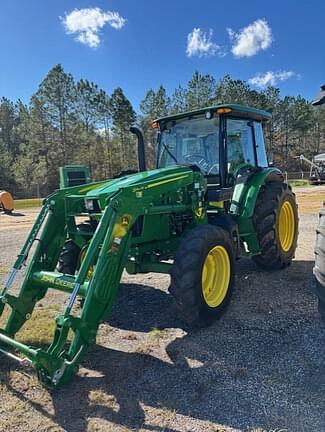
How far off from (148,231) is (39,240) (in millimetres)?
1153

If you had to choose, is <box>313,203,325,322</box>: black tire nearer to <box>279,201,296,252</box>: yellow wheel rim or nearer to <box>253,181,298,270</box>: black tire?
<box>253,181,298,270</box>: black tire

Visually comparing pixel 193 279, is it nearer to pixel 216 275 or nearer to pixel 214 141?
pixel 216 275

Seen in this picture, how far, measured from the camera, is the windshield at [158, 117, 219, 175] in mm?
5305

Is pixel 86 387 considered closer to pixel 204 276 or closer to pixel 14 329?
pixel 14 329

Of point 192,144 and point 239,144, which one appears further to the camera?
Result: point 239,144

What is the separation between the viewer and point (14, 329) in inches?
141

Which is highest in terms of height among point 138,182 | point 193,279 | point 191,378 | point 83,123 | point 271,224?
point 83,123

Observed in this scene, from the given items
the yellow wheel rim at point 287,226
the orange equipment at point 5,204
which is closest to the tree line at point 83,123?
the orange equipment at point 5,204

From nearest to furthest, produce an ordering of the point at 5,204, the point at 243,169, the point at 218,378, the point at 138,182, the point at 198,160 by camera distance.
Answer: the point at 218,378 < the point at 138,182 < the point at 198,160 < the point at 243,169 < the point at 5,204

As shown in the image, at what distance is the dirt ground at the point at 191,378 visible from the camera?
2.62 m

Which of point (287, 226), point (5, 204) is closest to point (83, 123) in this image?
point (5, 204)

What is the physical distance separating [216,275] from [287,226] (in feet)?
8.28

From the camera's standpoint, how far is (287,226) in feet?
20.8

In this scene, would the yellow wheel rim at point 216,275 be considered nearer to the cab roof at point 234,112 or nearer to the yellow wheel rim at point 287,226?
the cab roof at point 234,112
